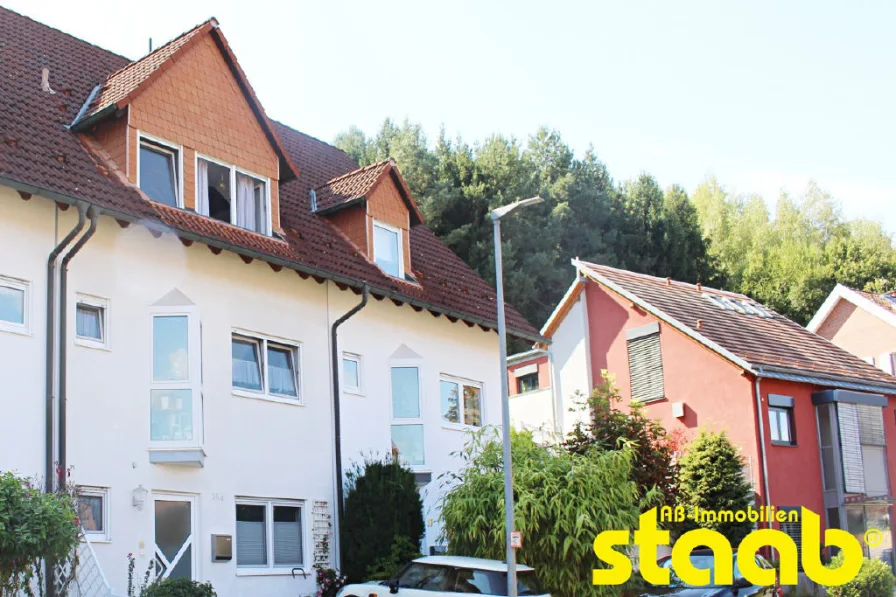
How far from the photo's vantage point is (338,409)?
18969mm

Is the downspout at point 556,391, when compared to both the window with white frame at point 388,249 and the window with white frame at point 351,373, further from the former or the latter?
the window with white frame at point 351,373

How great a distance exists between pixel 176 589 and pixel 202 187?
22.2ft

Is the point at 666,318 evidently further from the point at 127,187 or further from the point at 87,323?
the point at 87,323

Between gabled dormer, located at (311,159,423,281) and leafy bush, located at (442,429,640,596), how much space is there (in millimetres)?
4738

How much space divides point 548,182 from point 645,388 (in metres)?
14.6

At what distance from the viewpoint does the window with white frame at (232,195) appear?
17781 mm

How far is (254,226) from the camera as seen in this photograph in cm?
1870

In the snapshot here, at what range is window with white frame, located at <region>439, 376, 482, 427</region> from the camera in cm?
2156

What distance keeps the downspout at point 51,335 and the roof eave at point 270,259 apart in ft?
1.27

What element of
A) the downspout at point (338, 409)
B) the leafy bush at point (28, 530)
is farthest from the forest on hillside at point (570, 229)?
the leafy bush at point (28, 530)

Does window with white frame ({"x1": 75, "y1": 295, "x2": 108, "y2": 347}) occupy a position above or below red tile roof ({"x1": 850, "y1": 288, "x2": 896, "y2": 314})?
below

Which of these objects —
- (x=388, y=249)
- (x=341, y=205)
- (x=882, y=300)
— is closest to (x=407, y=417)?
(x=388, y=249)

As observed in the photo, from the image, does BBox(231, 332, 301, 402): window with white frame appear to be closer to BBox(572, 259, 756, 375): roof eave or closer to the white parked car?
the white parked car

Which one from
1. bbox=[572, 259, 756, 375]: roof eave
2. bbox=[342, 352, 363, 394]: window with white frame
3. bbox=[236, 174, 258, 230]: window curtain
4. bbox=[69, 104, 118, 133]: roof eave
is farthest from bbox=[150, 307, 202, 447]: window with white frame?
bbox=[572, 259, 756, 375]: roof eave
